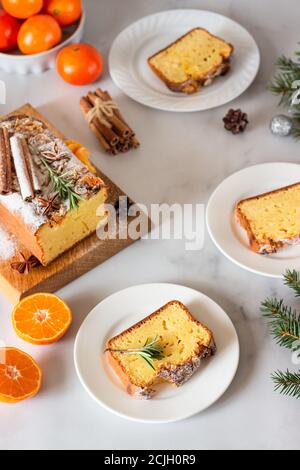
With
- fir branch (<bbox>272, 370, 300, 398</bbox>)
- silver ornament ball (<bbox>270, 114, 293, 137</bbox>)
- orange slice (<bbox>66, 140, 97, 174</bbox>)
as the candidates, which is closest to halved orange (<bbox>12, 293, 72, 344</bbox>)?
orange slice (<bbox>66, 140, 97, 174</bbox>)

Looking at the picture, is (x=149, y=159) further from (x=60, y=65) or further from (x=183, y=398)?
(x=183, y=398)

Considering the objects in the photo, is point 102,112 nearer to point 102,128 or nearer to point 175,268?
point 102,128

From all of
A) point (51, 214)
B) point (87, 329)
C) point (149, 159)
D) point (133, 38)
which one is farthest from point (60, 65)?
point (87, 329)

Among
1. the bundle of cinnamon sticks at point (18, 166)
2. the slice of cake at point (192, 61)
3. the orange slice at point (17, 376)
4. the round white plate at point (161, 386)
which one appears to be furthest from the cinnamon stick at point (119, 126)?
the orange slice at point (17, 376)

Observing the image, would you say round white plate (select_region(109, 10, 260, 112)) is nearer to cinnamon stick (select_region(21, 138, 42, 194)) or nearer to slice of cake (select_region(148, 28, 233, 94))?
slice of cake (select_region(148, 28, 233, 94))

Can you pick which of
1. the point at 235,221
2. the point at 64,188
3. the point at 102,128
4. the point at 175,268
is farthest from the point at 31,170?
the point at 235,221
